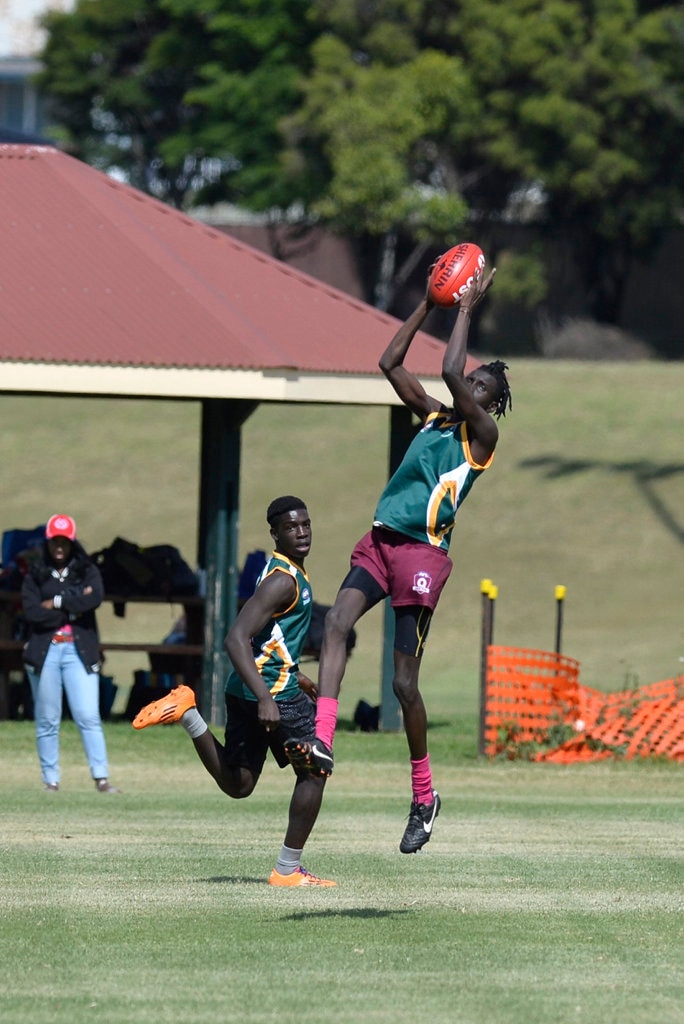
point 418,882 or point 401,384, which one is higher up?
point 401,384

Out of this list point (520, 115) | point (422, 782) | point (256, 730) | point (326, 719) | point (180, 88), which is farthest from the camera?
point (180, 88)

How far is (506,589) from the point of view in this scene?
111ft

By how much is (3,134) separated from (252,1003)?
15285mm

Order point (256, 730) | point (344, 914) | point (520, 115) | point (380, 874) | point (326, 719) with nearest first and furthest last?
point (326, 719) < point (344, 914) < point (256, 730) < point (380, 874) < point (520, 115)

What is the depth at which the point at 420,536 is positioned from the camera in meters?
8.87

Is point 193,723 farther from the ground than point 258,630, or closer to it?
closer to it

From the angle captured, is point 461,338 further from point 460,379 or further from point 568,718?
point 568,718

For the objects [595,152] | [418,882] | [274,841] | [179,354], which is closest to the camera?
[418,882]

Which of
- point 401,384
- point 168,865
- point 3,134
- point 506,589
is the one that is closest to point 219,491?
point 3,134

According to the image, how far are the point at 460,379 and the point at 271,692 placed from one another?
1.68m

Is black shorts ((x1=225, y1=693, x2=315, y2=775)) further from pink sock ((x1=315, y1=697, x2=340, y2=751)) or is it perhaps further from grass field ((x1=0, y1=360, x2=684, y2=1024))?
grass field ((x1=0, y1=360, x2=684, y2=1024))

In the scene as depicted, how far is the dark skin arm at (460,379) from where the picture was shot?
341 inches

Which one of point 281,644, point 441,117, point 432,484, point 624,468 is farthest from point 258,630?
point 441,117

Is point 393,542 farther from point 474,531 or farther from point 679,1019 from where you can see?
point 474,531
